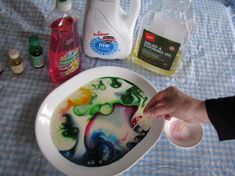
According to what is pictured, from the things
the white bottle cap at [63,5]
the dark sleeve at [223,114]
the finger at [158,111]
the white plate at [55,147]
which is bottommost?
the white plate at [55,147]

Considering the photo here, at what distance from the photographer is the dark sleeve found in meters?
0.53

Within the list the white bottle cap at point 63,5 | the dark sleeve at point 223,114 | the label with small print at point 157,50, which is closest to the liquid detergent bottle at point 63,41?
the white bottle cap at point 63,5

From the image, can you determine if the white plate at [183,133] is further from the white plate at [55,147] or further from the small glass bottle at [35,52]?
the small glass bottle at [35,52]

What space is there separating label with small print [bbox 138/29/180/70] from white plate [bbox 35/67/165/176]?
7 cm

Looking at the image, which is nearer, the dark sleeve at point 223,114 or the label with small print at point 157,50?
the dark sleeve at point 223,114

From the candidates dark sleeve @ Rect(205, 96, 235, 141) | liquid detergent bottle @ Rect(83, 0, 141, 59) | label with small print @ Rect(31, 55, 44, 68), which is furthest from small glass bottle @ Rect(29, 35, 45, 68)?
dark sleeve @ Rect(205, 96, 235, 141)

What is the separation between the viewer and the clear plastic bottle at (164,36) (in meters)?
0.70

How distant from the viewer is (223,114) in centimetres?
53

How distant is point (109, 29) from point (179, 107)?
9.8 inches

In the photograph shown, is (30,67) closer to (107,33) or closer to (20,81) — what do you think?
(20,81)

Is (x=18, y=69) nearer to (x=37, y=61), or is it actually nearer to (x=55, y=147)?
(x=37, y=61)

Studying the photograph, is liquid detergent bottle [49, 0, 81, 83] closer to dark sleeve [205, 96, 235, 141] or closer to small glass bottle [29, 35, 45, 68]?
small glass bottle [29, 35, 45, 68]

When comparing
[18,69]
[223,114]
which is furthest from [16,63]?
[223,114]

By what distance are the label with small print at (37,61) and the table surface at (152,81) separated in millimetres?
15
